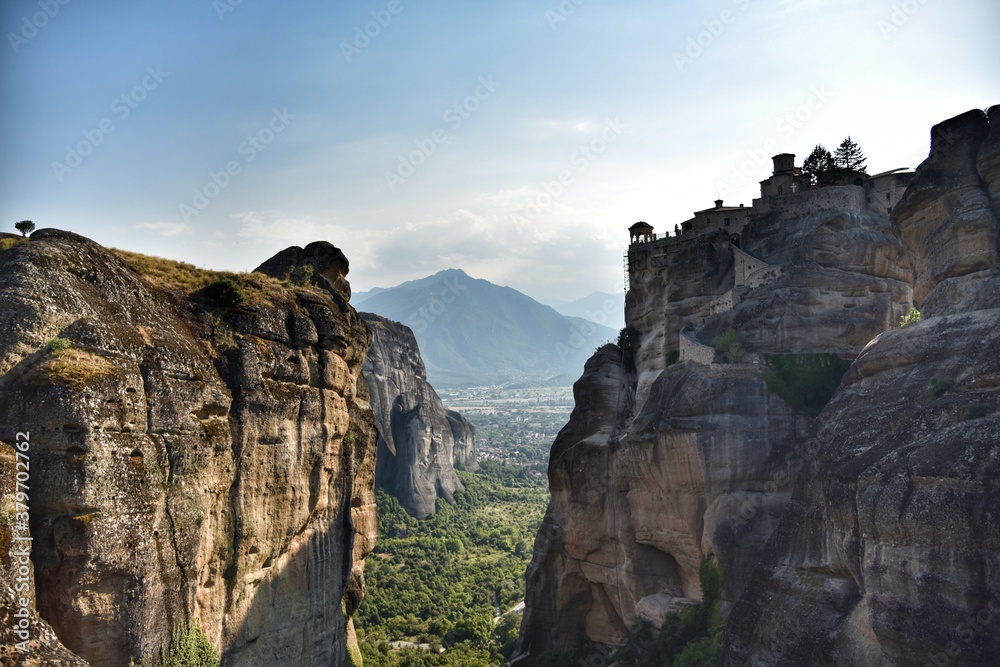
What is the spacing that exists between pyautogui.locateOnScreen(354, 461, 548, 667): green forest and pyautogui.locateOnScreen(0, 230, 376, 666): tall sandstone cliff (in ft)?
80.2

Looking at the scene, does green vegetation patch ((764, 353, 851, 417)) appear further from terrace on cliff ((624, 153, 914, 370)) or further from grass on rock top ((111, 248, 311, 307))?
grass on rock top ((111, 248, 311, 307))

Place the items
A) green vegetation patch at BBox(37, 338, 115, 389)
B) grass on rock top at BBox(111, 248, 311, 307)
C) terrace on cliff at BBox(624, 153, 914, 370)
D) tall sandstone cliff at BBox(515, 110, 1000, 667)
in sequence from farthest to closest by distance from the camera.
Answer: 1. terrace on cliff at BBox(624, 153, 914, 370)
2. grass on rock top at BBox(111, 248, 311, 307)
3. tall sandstone cliff at BBox(515, 110, 1000, 667)
4. green vegetation patch at BBox(37, 338, 115, 389)

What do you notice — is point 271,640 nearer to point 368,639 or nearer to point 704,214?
point 368,639

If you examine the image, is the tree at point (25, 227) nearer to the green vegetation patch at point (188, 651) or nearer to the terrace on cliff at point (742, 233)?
the green vegetation patch at point (188, 651)

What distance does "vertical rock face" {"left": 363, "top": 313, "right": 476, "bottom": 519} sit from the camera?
4008 inches

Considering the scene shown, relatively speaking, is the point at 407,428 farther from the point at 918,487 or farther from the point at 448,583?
the point at 918,487

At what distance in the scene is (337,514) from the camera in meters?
29.6

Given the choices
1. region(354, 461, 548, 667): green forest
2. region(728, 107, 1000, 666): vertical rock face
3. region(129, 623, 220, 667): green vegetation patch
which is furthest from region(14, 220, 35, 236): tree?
region(354, 461, 548, 667): green forest

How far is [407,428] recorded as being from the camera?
105250 millimetres

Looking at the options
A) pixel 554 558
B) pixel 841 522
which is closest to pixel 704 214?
pixel 554 558

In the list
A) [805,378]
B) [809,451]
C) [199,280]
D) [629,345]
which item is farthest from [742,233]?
[199,280]

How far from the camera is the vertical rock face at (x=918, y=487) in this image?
68.3 ft

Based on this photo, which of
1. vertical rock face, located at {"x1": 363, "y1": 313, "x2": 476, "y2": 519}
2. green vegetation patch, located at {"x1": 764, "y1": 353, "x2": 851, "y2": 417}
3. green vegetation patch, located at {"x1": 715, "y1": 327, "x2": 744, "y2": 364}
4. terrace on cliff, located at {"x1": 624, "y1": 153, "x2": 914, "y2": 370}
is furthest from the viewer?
vertical rock face, located at {"x1": 363, "y1": 313, "x2": 476, "y2": 519}

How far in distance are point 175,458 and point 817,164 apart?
48.7 m
